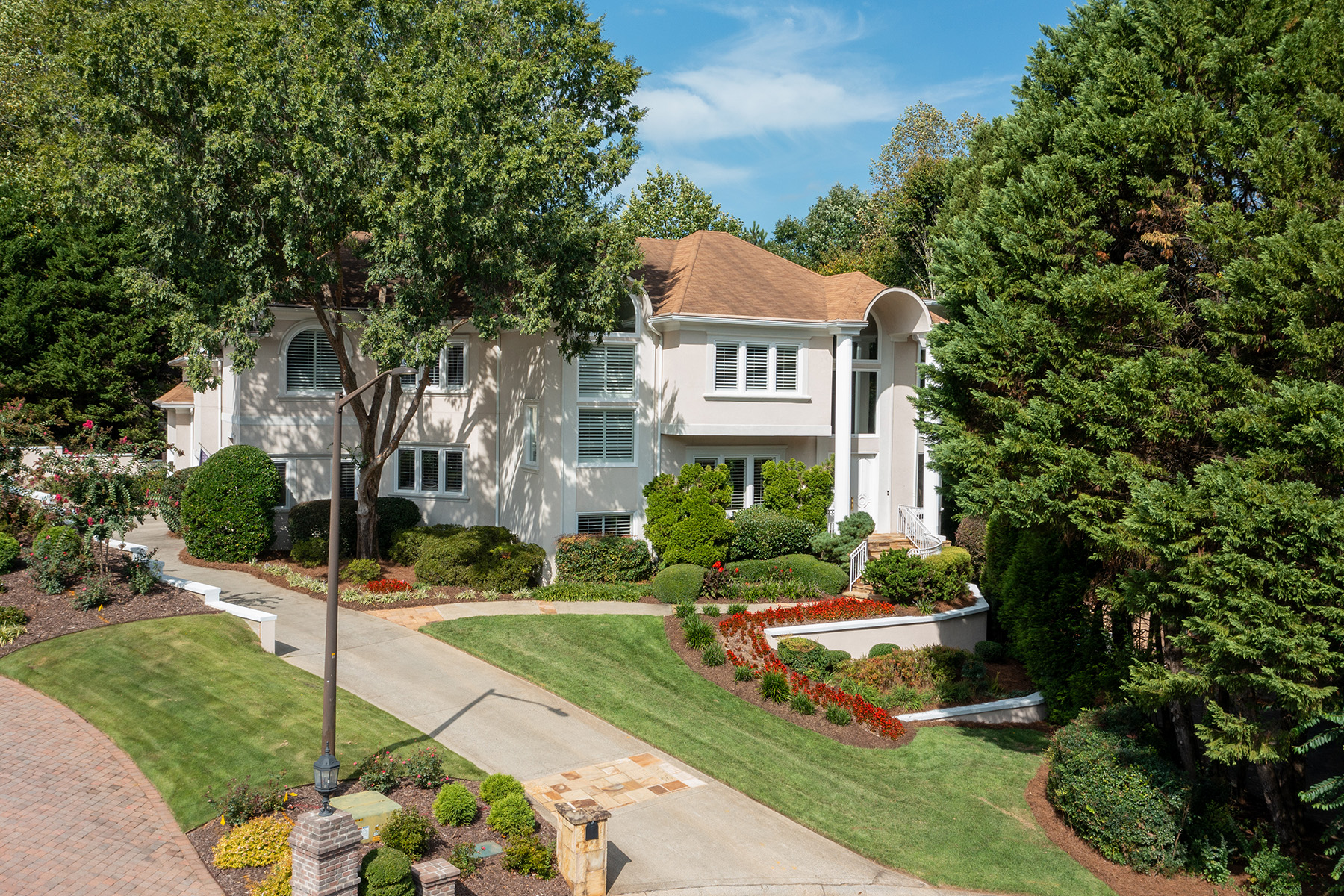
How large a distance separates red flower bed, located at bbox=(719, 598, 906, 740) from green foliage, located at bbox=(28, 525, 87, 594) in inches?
545

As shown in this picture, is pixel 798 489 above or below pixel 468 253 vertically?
below

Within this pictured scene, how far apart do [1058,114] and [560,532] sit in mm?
16514

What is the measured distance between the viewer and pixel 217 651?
16.5 m

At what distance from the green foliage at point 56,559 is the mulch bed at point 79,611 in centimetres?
23

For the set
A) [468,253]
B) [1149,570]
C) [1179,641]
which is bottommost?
[1179,641]

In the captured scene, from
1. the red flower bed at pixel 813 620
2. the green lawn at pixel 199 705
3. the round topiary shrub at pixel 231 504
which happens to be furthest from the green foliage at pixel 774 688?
the round topiary shrub at pixel 231 504

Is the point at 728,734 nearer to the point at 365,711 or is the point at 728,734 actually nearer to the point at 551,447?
the point at 365,711

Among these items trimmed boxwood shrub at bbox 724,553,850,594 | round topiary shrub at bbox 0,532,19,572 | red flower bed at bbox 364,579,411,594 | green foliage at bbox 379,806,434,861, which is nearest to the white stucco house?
trimmed boxwood shrub at bbox 724,553,850,594

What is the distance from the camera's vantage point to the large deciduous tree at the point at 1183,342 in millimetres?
10695

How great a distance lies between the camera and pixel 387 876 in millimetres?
9773

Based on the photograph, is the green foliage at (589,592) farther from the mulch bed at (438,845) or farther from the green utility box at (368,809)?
the green utility box at (368,809)

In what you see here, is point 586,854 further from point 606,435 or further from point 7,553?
point 606,435

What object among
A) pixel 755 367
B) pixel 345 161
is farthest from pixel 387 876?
pixel 755 367

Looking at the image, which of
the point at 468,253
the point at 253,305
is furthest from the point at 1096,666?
the point at 253,305
